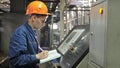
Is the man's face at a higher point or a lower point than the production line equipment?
higher

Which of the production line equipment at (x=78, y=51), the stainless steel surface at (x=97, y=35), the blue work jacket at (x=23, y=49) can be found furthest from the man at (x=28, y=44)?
the stainless steel surface at (x=97, y=35)

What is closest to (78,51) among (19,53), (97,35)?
(97,35)

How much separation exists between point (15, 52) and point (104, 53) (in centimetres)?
100

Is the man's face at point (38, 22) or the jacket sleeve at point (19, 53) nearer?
the jacket sleeve at point (19, 53)

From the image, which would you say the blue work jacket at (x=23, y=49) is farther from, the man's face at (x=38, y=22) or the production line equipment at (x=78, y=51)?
the production line equipment at (x=78, y=51)

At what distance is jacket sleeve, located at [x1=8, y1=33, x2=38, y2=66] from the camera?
255 cm

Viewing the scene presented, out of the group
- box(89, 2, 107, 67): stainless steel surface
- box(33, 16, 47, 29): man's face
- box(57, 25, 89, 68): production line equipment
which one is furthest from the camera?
box(33, 16, 47, 29): man's face

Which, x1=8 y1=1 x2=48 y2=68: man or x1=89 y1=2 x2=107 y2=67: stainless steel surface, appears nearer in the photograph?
x1=89 y1=2 x2=107 y2=67: stainless steel surface

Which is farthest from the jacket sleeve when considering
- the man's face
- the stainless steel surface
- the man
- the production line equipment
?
the stainless steel surface

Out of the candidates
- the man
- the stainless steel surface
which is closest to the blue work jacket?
the man

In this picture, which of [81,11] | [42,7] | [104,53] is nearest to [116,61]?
[104,53]

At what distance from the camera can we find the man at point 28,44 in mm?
2561

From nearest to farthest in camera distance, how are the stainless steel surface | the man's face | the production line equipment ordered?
the stainless steel surface < the production line equipment < the man's face

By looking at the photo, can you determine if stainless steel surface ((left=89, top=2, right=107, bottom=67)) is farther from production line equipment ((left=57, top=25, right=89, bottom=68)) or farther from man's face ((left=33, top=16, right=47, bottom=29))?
man's face ((left=33, top=16, right=47, bottom=29))
